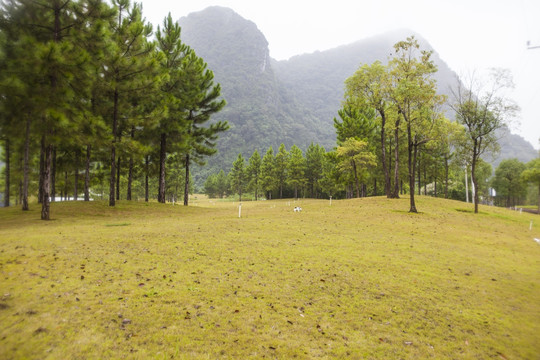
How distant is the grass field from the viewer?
175 inches

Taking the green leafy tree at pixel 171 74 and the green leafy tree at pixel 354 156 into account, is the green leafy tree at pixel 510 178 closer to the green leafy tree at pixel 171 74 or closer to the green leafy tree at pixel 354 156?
the green leafy tree at pixel 354 156

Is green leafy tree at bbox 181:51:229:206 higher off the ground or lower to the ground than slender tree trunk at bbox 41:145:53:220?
higher

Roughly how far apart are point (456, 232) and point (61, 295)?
20.0m

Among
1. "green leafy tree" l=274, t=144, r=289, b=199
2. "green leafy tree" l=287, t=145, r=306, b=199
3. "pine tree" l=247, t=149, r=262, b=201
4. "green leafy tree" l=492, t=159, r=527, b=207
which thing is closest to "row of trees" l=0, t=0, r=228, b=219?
"green leafy tree" l=287, t=145, r=306, b=199

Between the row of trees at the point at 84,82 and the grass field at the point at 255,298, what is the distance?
784 centimetres

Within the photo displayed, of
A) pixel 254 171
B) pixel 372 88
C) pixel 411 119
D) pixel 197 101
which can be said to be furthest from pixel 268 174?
pixel 411 119

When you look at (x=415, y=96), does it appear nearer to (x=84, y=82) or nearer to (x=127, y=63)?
(x=127, y=63)

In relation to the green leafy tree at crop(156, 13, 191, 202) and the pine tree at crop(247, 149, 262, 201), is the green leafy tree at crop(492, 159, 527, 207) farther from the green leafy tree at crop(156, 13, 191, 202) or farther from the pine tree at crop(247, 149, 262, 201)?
the green leafy tree at crop(156, 13, 191, 202)

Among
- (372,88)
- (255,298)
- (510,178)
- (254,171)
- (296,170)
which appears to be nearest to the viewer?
(255,298)

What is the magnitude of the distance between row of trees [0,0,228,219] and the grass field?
7842mm

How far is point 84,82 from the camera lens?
15453 millimetres

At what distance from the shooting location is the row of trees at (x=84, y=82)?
14445mm

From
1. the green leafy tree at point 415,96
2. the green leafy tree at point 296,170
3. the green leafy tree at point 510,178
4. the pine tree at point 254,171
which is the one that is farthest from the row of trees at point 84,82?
the green leafy tree at point 510,178

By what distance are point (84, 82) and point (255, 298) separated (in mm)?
16577
